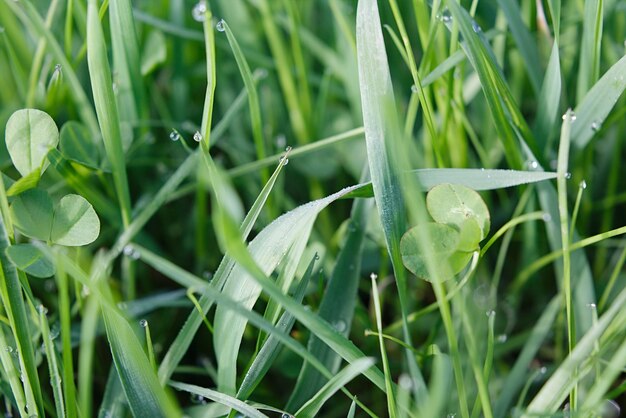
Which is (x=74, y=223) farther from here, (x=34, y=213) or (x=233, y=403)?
(x=233, y=403)

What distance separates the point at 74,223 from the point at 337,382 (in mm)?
293

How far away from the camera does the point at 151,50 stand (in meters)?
0.94

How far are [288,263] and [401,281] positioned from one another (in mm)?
106

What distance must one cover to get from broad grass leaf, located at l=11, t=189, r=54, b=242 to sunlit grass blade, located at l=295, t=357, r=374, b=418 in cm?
30

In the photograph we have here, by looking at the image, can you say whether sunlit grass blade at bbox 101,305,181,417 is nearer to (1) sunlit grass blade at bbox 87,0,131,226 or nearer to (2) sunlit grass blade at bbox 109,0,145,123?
(1) sunlit grass blade at bbox 87,0,131,226

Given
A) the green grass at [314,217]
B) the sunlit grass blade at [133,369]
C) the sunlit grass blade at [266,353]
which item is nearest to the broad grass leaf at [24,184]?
the green grass at [314,217]

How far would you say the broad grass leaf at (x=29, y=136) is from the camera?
0.67 m

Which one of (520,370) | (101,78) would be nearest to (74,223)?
(101,78)

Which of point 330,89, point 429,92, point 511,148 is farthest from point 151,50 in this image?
point 511,148

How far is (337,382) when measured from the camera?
1.85 feet

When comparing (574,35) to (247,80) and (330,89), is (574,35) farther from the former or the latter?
(247,80)

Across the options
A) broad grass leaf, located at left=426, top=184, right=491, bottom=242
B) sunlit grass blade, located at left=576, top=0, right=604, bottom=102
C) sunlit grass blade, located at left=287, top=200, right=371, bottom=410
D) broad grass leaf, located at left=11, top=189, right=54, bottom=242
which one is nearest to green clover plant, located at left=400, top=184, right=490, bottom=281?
broad grass leaf, located at left=426, top=184, right=491, bottom=242

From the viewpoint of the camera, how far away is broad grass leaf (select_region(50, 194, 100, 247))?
25.5 inches

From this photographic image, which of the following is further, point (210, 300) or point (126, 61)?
point (126, 61)
